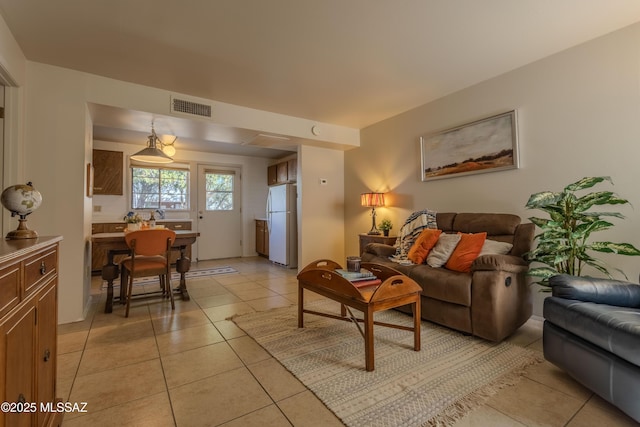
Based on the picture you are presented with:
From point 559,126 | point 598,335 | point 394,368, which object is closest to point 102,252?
point 394,368

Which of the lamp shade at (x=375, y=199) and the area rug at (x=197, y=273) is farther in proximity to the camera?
the area rug at (x=197, y=273)

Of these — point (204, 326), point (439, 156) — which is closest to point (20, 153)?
point (204, 326)

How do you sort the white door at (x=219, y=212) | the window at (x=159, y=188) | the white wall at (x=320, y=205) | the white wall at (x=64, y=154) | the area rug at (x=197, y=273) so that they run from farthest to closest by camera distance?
1. the white door at (x=219, y=212)
2. the window at (x=159, y=188)
3. the white wall at (x=320, y=205)
4. the area rug at (x=197, y=273)
5. the white wall at (x=64, y=154)

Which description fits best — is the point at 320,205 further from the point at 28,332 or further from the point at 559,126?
the point at 28,332

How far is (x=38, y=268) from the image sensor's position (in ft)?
3.58

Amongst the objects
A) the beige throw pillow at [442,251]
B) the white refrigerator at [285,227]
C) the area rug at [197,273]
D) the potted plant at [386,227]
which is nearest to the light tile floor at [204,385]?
the beige throw pillow at [442,251]

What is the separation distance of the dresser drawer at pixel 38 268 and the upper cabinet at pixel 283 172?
13.9 ft

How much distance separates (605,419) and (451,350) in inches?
31.7

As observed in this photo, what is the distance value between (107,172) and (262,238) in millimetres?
3021

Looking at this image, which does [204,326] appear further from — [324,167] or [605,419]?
[324,167]

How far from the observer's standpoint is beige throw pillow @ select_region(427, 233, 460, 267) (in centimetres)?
258

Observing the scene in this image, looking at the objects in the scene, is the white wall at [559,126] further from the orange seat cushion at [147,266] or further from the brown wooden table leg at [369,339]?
the orange seat cushion at [147,266]

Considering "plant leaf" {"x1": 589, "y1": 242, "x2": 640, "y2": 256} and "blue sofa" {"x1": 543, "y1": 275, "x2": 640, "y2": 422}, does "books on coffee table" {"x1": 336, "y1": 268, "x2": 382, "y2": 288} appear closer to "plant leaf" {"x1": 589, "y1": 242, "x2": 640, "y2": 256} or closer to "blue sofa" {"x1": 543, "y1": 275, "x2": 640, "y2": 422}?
"blue sofa" {"x1": 543, "y1": 275, "x2": 640, "y2": 422}

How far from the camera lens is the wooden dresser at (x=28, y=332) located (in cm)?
81
